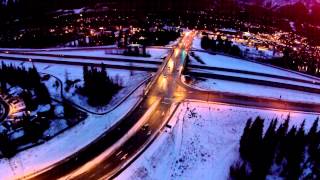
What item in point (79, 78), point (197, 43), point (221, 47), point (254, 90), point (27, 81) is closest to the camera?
point (254, 90)

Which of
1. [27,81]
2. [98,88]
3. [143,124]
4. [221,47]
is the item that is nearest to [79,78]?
[27,81]

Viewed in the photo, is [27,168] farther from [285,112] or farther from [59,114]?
[285,112]

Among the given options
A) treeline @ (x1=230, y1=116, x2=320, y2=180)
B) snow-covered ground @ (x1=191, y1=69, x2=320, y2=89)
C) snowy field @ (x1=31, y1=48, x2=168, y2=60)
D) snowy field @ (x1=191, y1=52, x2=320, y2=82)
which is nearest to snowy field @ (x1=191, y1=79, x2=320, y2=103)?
snow-covered ground @ (x1=191, y1=69, x2=320, y2=89)

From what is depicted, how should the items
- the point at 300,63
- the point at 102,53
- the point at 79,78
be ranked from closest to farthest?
the point at 79,78, the point at 102,53, the point at 300,63

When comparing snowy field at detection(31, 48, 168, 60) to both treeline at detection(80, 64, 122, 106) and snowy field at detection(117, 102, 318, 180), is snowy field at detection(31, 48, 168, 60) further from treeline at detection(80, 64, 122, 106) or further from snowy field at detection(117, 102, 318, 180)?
snowy field at detection(117, 102, 318, 180)

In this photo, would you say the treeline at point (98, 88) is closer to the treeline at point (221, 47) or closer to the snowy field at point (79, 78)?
the snowy field at point (79, 78)

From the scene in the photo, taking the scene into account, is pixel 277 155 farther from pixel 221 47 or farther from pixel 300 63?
pixel 221 47

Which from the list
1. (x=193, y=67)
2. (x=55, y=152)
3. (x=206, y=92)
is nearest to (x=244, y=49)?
(x=193, y=67)
